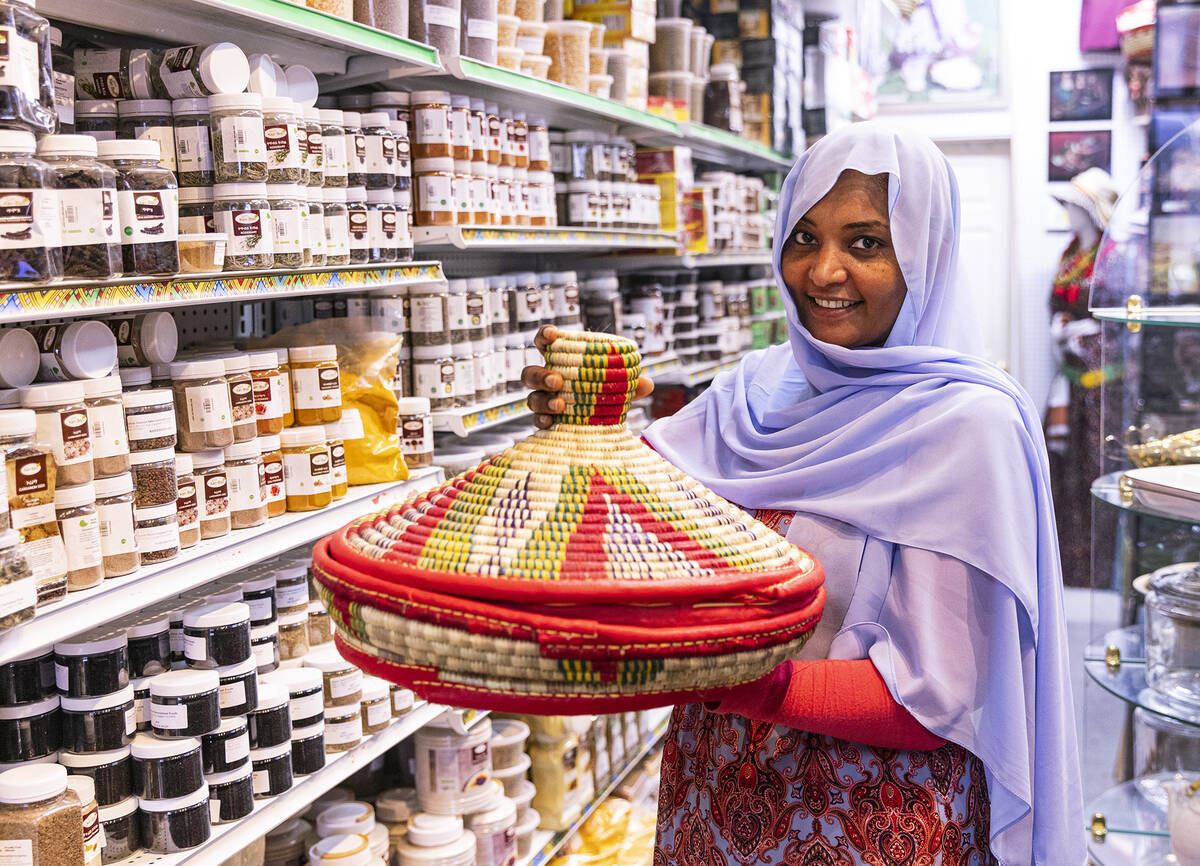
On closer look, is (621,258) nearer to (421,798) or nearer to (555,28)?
(555,28)

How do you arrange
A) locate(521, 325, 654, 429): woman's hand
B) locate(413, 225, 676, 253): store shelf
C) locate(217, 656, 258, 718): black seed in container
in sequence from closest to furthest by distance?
1. locate(521, 325, 654, 429): woman's hand
2. locate(217, 656, 258, 718): black seed in container
3. locate(413, 225, 676, 253): store shelf

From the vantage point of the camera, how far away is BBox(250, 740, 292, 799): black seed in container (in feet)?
7.10

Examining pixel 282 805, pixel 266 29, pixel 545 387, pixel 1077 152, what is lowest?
pixel 282 805

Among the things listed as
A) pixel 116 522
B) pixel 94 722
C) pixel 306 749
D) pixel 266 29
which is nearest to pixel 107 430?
pixel 116 522

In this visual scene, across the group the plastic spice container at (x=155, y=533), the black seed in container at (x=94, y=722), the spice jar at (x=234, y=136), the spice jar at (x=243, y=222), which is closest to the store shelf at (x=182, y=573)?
the plastic spice container at (x=155, y=533)

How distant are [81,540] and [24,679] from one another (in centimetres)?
27

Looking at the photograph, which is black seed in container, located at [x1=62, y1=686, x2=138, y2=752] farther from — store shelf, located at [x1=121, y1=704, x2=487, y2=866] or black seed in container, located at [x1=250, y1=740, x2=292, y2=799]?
black seed in container, located at [x1=250, y1=740, x2=292, y2=799]

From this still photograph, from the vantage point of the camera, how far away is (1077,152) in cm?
737

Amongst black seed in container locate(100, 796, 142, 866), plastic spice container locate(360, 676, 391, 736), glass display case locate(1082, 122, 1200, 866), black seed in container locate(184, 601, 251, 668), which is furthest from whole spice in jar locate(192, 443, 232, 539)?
glass display case locate(1082, 122, 1200, 866)

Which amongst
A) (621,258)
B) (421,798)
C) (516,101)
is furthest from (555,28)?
(421,798)

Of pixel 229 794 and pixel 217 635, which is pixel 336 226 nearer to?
pixel 217 635

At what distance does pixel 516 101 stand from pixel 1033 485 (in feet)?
7.45

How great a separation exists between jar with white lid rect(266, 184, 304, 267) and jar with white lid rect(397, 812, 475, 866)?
139cm

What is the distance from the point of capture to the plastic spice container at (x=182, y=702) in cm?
195
